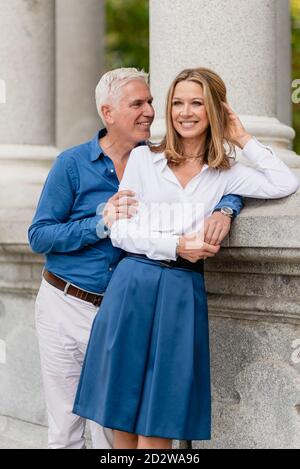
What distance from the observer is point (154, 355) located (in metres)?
4.92

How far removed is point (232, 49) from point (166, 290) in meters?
2.09

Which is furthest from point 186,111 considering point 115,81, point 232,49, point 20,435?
point 20,435

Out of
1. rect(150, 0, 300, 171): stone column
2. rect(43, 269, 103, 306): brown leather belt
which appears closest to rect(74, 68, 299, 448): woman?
rect(43, 269, 103, 306): brown leather belt

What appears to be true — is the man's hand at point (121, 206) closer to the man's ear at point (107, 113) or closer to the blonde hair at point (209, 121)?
the blonde hair at point (209, 121)

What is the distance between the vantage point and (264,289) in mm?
5555

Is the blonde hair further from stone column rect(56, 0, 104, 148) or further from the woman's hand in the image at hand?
stone column rect(56, 0, 104, 148)

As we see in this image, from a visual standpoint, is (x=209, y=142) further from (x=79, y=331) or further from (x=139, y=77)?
(x=79, y=331)

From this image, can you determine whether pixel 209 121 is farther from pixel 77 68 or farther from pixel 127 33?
pixel 127 33

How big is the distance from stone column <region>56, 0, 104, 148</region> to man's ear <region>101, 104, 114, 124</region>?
604cm

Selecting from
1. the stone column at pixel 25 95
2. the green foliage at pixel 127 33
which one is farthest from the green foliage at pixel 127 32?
the stone column at pixel 25 95

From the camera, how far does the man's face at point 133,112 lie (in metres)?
5.41

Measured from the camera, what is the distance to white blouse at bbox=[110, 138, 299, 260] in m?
4.96

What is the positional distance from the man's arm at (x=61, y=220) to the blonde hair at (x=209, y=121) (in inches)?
21.7
